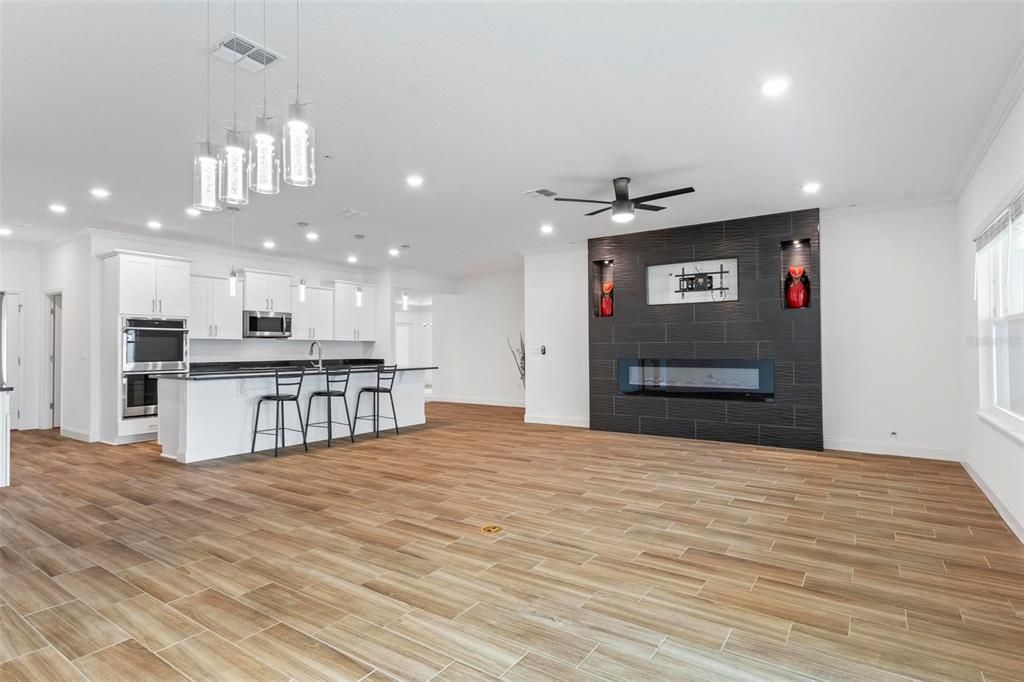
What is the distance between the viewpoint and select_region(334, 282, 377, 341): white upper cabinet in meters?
9.78

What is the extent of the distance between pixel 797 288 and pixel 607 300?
2.44 m

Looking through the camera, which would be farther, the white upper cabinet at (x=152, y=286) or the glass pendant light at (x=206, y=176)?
the white upper cabinet at (x=152, y=286)

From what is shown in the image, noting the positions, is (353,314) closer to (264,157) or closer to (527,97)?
(527,97)

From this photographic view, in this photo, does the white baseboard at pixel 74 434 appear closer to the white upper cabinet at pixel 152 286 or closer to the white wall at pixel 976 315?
the white upper cabinet at pixel 152 286

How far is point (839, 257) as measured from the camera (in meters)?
6.42

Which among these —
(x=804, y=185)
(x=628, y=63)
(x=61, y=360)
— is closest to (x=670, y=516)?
(x=628, y=63)

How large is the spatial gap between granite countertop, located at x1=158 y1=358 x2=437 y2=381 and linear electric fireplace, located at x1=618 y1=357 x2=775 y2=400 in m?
2.94

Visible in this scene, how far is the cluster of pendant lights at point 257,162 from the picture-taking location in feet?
6.32

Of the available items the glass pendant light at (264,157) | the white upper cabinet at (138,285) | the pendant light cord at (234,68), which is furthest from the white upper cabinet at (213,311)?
the glass pendant light at (264,157)

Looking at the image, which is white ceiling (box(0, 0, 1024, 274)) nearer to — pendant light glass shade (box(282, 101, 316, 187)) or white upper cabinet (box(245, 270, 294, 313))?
pendant light glass shade (box(282, 101, 316, 187))

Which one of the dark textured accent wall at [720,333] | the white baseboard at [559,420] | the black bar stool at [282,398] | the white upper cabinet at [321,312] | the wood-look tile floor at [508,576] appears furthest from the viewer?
the white upper cabinet at [321,312]

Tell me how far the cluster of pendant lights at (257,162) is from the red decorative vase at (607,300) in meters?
6.09

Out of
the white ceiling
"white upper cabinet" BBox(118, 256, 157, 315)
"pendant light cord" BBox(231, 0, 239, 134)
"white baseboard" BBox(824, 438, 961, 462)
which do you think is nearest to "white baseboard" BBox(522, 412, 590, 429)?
"white baseboard" BBox(824, 438, 961, 462)

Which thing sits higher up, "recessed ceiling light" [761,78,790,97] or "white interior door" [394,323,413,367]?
"recessed ceiling light" [761,78,790,97]
